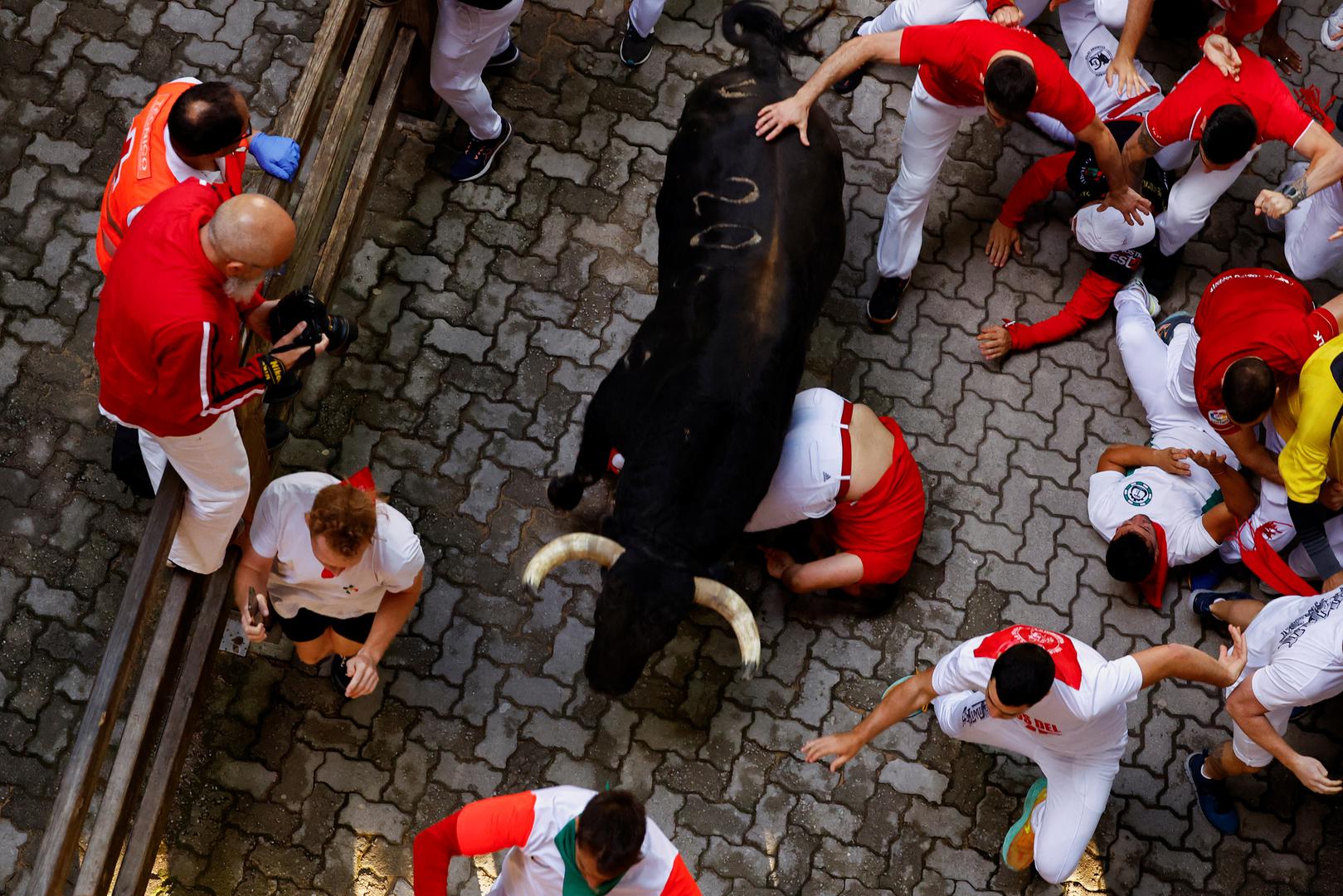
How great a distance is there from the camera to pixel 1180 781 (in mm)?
6031

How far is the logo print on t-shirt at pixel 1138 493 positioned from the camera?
6.23 meters

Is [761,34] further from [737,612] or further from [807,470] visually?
[737,612]

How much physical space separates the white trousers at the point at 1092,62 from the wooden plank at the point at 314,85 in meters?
3.79

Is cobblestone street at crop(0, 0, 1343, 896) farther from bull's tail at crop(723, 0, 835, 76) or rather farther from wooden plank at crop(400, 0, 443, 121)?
bull's tail at crop(723, 0, 835, 76)

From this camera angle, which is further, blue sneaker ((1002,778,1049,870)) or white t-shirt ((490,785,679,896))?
blue sneaker ((1002,778,1049,870))

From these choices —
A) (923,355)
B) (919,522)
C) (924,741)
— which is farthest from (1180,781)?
(923,355)

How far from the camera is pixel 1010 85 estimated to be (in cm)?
545

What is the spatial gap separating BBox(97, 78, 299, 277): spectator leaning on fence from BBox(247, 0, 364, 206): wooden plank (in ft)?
0.31

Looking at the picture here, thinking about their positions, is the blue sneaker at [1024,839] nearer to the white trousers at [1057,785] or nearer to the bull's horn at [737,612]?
the white trousers at [1057,785]

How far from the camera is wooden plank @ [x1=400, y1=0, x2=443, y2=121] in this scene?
20.1 feet

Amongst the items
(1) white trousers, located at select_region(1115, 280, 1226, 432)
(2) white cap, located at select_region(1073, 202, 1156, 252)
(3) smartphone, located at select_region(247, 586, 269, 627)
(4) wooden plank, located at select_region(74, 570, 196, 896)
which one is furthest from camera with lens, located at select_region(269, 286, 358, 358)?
(1) white trousers, located at select_region(1115, 280, 1226, 432)

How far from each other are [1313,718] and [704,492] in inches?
140

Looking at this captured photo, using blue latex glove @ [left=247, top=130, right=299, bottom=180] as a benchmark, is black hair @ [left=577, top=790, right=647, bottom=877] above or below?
below

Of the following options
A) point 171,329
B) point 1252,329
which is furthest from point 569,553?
point 1252,329
